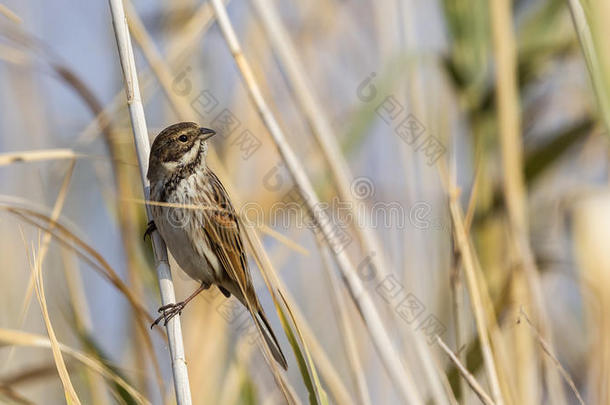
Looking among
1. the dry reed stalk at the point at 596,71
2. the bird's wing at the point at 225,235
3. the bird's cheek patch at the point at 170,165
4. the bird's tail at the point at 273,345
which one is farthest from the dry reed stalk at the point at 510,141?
the bird's cheek patch at the point at 170,165

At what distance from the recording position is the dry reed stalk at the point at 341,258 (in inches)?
82.4

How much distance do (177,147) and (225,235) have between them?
404mm

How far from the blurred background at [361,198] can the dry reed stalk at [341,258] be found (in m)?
0.03

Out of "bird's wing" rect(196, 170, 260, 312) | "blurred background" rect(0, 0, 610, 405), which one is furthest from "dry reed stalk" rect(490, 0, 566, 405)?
"bird's wing" rect(196, 170, 260, 312)

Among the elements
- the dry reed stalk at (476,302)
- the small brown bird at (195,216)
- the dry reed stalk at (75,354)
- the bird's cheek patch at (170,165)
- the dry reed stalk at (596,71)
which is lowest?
the dry reed stalk at (476,302)

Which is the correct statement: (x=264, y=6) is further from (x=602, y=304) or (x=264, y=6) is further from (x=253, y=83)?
(x=602, y=304)

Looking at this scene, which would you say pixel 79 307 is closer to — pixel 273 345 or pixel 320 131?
pixel 273 345

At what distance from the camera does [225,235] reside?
9.97 feet

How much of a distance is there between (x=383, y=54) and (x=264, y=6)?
83 cm

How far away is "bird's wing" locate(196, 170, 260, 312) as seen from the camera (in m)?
2.98

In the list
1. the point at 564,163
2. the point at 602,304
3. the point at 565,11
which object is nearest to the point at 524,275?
the point at 602,304

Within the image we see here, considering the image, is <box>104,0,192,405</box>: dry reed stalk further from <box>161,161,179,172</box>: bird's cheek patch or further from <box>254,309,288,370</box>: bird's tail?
<box>161,161,179,172</box>: bird's cheek patch

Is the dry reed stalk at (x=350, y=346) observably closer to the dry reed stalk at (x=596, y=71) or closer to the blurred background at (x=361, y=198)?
the blurred background at (x=361, y=198)

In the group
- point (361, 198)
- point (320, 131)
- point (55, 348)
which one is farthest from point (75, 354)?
point (361, 198)
